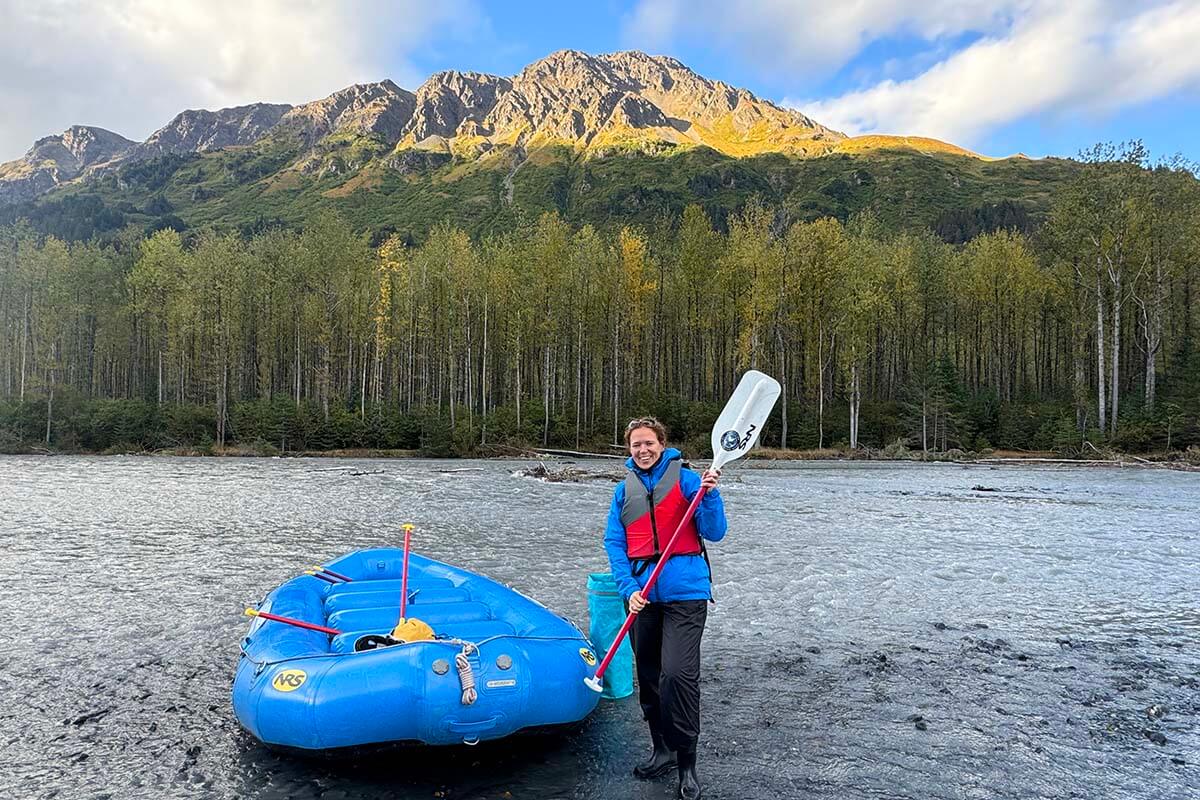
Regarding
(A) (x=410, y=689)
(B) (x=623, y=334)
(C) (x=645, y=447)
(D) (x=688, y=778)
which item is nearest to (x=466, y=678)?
(A) (x=410, y=689)

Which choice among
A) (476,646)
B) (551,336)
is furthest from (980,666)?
(551,336)

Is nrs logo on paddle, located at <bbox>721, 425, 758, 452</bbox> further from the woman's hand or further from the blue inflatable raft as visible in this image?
the blue inflatable raft

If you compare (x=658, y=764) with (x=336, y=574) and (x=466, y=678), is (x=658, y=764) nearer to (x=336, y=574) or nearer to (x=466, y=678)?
(x=466, y=678)

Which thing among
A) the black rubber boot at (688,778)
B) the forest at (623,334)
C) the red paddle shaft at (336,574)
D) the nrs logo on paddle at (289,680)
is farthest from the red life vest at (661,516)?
the forest at (623,334)

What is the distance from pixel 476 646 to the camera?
5.29 metres

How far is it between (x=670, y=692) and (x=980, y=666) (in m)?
4.55

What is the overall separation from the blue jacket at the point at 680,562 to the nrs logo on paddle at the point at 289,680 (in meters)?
2.37

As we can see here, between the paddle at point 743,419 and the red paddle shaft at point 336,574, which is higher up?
the paddle at point 743,419

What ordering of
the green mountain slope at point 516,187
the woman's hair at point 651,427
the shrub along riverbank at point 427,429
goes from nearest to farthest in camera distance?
the woman's hair at point 651,427, the shrub along riverbank at point 427,429, the green mountain slope at point 516,187

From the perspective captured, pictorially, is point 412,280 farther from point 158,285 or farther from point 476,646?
point 476,646

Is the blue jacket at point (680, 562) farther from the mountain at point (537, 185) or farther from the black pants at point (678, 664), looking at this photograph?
the mountain at point (537, 185)

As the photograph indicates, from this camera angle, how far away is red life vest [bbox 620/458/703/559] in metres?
5.03

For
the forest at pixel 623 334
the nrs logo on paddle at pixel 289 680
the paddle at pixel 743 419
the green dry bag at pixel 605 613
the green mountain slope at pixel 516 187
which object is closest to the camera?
the nrs logo on paddle at pixel 289 680

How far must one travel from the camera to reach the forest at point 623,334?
40719mm
